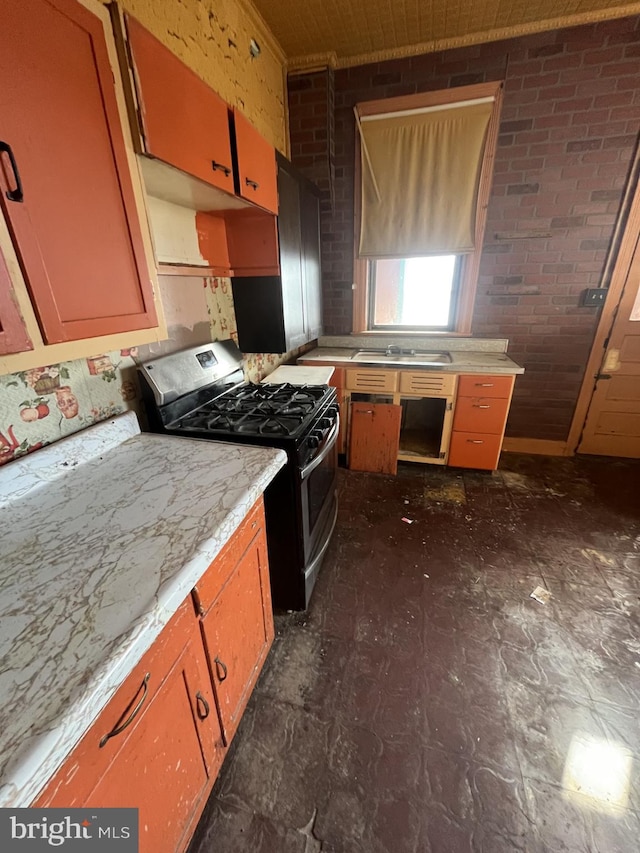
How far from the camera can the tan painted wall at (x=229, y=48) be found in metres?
1.44

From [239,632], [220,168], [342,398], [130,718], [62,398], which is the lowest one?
[239,632]

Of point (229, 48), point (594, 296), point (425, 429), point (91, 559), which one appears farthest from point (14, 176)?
point (594, 296)

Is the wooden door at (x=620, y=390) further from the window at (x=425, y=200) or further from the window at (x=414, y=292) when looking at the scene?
the window at (x=414, y=292)

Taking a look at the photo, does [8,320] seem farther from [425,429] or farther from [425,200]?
[425,429]

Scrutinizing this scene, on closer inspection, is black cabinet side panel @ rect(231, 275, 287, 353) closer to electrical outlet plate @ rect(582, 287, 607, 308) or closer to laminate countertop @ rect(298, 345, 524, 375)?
laminate countertop @ rect(298, 345, 524, 375)

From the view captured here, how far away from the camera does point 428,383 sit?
263 centimetres

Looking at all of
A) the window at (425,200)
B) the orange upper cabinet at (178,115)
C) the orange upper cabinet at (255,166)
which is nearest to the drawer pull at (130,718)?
A: the orange upper cabinet at (178,115)

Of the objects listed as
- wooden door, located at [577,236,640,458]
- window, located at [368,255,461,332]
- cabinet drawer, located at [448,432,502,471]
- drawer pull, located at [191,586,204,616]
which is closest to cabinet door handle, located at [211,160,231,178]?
drawer pull, located at [191,586,204,616]

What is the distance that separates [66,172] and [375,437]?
2.35 m

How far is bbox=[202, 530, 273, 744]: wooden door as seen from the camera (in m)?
0.97

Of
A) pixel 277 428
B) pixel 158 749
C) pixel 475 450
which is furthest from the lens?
pixel 475 450

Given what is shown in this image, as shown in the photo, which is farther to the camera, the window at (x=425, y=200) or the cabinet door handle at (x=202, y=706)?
the window at (x=425, y=200)

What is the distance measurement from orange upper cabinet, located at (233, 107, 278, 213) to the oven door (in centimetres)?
115

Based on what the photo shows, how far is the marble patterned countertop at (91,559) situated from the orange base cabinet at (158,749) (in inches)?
4.3
